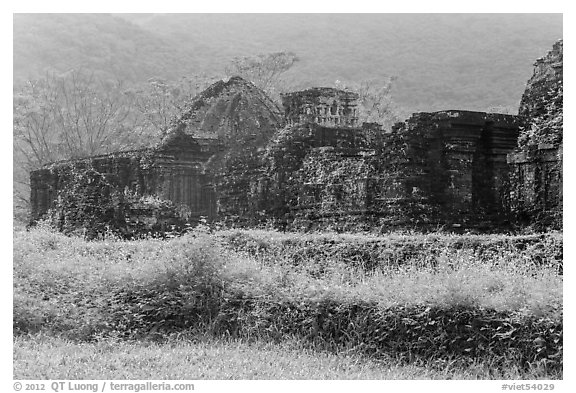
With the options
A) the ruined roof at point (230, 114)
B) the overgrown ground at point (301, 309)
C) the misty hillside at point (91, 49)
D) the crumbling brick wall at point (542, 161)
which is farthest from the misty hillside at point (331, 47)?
Answer: the overgrown ground at point (301, 309)

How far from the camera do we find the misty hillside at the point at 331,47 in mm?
38906

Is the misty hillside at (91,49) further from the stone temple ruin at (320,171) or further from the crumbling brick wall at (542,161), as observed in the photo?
the crumbling brick wall at (542,161)

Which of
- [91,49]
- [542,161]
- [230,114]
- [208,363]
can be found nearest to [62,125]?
[91,49]

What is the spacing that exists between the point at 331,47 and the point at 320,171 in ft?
123

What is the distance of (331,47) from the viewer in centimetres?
5056

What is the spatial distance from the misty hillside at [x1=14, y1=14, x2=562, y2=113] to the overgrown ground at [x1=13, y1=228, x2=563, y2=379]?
88.6 ft

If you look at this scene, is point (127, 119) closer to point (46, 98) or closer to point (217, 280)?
point (46, 98)

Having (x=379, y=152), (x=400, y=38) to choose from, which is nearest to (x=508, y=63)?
(x=400, y=38)

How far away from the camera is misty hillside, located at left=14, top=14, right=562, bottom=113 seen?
38906mm

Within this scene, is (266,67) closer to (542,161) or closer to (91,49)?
(91,49)

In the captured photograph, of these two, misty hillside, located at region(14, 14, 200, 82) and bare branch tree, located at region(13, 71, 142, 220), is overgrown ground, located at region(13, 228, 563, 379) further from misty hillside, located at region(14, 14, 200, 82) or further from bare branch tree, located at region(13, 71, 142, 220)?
misty hillside, located at region(14, 14, 200, 82)

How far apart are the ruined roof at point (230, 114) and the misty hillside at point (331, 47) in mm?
18485

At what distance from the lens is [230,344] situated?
8.47 metres

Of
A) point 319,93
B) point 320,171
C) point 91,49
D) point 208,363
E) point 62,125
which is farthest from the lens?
Answer: point 91,49
